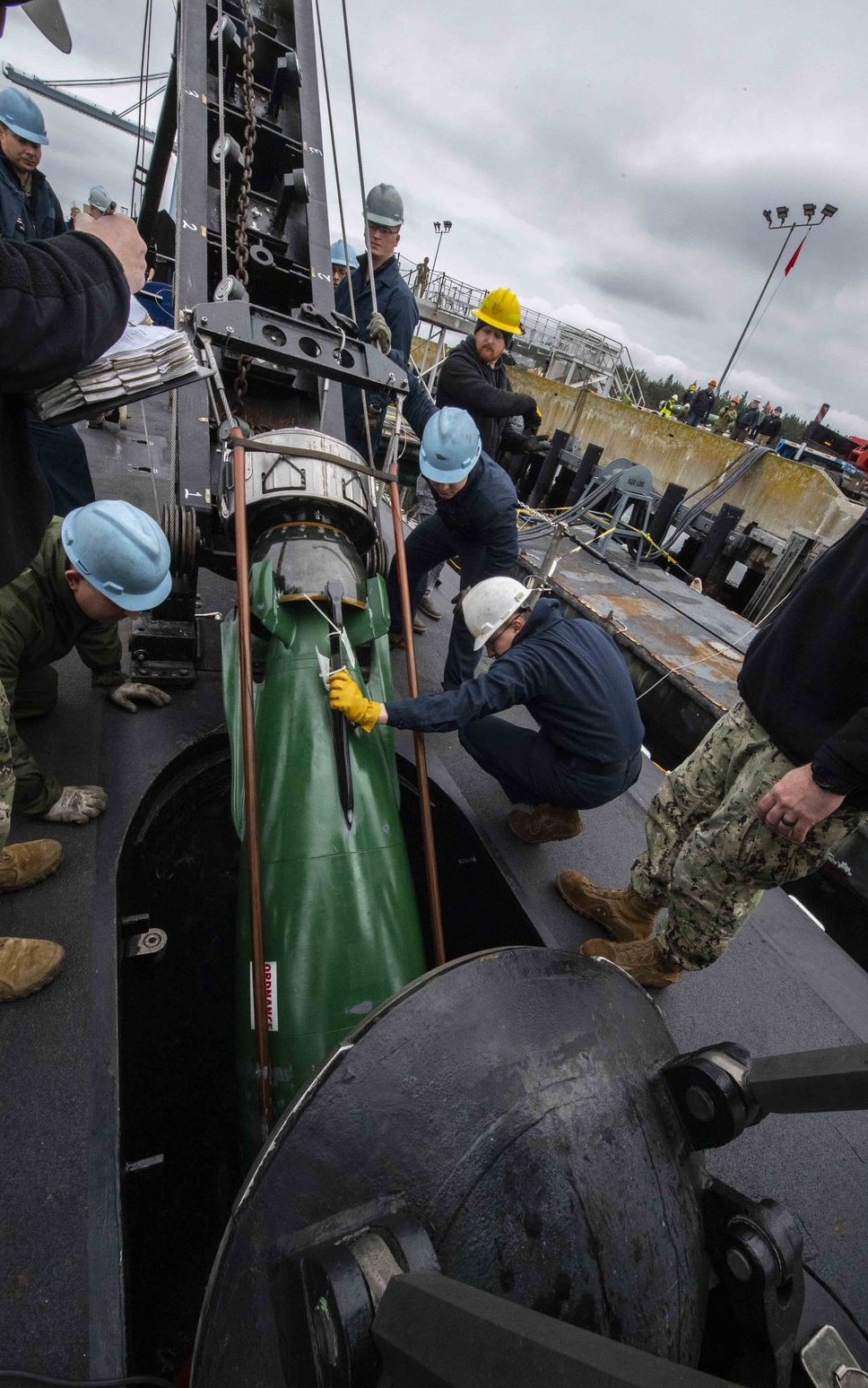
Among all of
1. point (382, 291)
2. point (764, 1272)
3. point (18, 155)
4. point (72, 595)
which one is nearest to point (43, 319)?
point (72, 595)

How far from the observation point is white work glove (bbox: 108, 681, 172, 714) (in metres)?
3.12

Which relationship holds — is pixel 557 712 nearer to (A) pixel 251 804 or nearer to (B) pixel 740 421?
(A) pixel 251 804

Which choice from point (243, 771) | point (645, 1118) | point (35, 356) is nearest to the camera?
point (645, 1118)

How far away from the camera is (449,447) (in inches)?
141

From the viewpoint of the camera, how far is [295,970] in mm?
1766

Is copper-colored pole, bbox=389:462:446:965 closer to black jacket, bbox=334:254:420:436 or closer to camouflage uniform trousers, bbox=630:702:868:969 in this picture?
camouflage uniform trousers, bbox=630:702:868:969

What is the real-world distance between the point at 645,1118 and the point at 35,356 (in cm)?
160

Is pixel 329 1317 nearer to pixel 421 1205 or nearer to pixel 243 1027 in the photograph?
pixel 421 1205

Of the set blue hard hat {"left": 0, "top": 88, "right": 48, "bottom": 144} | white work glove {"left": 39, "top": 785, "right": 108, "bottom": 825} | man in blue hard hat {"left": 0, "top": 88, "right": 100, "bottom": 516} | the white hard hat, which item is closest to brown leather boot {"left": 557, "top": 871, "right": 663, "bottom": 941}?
the white hard hat

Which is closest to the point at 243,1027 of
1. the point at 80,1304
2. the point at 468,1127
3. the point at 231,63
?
the point at 80,1304

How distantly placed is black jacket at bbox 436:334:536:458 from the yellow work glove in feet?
10.1

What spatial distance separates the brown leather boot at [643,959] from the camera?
8.65ft

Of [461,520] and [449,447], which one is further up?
[449,447]

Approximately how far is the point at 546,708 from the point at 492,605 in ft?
1.64
